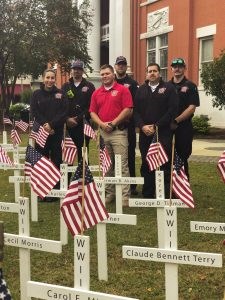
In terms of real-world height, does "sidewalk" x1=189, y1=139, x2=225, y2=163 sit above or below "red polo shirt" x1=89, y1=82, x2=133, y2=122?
below

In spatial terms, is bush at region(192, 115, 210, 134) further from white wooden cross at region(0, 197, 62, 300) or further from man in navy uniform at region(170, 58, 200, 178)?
white wooden cross at region(0, 197, 62, 300)

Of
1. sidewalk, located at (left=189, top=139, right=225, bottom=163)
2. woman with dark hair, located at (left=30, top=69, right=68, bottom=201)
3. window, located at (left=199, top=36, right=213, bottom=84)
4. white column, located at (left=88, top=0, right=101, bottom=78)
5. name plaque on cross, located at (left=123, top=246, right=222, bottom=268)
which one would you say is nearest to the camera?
name plaque on cross, located at (left=123, top=246, right=222, bottom=268)

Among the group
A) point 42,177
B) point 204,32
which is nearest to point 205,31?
point 204,32

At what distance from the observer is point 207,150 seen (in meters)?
15.5

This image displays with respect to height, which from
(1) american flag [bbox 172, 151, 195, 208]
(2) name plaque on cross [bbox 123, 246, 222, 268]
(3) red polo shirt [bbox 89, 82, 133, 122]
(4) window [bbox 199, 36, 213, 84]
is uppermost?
(4) window [bbox 199, 36, 213, 84]

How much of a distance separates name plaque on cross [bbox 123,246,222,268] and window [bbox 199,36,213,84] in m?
20.1

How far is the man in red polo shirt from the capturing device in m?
7.55

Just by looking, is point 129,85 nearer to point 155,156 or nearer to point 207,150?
point 155,156

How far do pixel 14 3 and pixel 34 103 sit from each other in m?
17.9

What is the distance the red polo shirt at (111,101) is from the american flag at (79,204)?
3944 mm

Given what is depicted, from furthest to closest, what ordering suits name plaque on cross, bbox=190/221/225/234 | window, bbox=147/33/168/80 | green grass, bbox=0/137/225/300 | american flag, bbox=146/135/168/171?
window, bbox=147/33/168/80
american flag, bbox=146/135/168/171
green grass, bbox=0/137/225/300
name plaque on cross, bbox=190/221/225/234

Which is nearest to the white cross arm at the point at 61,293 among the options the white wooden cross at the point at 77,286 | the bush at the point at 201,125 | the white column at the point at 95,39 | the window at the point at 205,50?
the white wooden cross at the point at 77,286

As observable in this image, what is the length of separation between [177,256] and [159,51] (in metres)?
24.4

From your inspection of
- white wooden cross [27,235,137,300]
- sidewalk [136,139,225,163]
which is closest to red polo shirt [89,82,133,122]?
white wooden cross [27,235,137,300]
